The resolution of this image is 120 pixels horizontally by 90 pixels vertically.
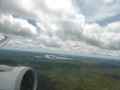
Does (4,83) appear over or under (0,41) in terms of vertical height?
under

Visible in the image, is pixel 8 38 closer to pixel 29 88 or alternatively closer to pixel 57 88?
pixel 29 88

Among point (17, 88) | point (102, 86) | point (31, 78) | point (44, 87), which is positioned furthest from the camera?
point (102, 86)

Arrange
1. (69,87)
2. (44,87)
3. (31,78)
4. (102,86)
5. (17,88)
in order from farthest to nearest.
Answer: (102,86), (69,87), (44,87), (31,78), (17,88)

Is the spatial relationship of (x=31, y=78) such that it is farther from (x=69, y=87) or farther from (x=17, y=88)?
(x=69, y=87)

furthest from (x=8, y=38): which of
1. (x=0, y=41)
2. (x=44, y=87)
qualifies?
(x=44, y=87)

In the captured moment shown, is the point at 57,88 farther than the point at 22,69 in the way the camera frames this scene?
Yes

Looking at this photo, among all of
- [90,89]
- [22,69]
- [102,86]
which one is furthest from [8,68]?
[102,86]
